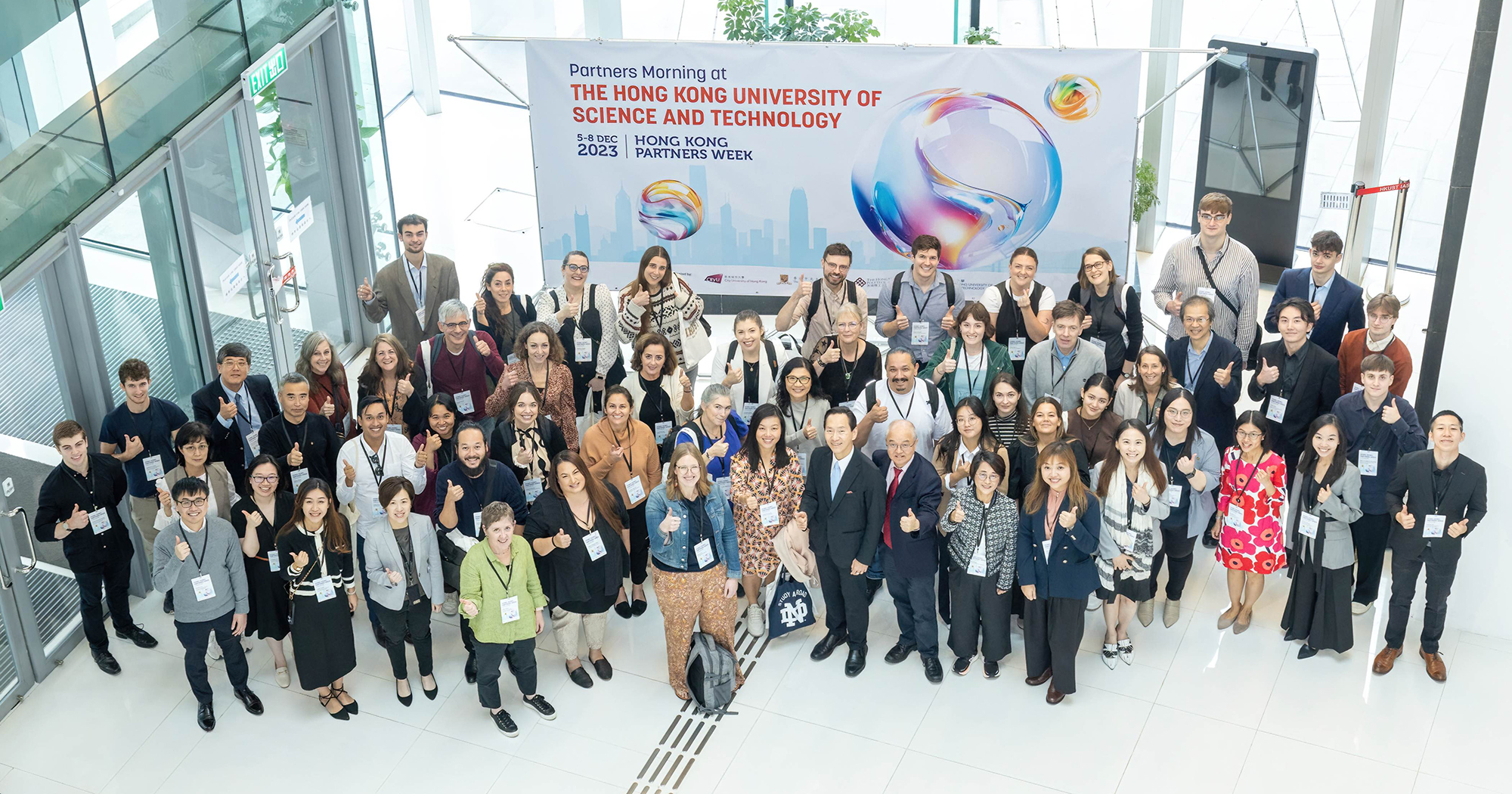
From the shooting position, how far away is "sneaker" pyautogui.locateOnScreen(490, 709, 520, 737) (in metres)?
7.16

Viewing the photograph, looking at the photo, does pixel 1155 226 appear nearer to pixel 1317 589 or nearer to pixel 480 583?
pixel 1317 589

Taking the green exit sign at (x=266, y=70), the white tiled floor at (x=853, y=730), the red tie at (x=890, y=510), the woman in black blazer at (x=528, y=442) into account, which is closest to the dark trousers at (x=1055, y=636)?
the white tiled floor at (x=853, y=730)

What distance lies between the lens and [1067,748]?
6922mm

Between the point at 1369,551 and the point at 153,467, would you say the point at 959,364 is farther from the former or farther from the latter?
the point at 153,467

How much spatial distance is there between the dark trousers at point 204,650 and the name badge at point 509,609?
1463mm

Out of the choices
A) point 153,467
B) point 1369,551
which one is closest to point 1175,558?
point 1369,551

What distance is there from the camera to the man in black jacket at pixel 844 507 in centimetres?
698

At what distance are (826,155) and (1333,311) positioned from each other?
11.8ft

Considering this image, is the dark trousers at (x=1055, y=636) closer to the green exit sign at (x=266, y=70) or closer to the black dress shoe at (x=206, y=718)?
the black dress shoe at (x=206, y=718)

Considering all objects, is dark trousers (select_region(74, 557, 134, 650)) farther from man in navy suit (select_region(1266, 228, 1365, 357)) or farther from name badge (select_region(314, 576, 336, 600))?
man in navy suit (select_region(1266, 228, 1365, 357))

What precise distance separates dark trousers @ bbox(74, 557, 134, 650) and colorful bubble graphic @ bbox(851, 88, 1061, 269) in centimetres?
545

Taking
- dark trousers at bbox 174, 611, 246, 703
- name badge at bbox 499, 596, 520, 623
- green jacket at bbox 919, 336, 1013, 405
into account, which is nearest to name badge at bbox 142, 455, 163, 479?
dark trousers at bbox 174, 611, 246, 703

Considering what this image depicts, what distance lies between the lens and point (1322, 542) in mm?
7117

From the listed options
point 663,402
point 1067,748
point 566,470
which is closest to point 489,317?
point 663,402
